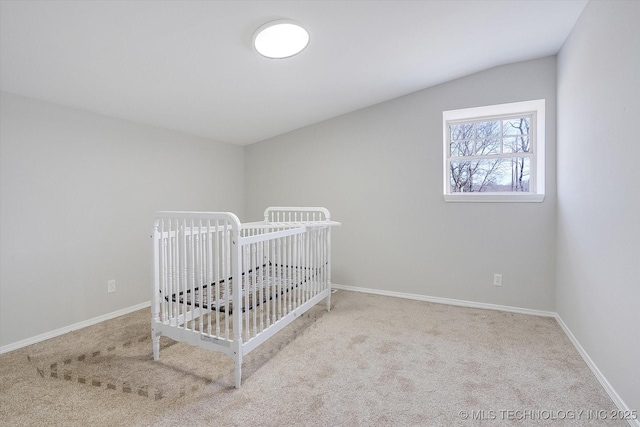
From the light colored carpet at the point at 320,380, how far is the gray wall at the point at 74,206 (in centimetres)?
30

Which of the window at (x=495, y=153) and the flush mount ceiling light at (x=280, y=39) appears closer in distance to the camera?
the flush mount ceiling light at (x=280, y=39)

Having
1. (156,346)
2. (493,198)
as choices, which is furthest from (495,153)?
(156,346)

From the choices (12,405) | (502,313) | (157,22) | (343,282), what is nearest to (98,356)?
(12,405)

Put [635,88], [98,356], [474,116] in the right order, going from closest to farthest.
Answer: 1. [635,88]
2. [98,356]
3. [474,116]

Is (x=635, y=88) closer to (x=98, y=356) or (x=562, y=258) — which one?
(x=562, y=258)

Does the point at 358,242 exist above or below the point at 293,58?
below

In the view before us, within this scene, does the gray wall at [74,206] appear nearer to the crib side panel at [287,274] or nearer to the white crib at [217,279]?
the white crib at [217,279]

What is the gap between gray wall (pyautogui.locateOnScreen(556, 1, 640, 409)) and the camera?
142cm

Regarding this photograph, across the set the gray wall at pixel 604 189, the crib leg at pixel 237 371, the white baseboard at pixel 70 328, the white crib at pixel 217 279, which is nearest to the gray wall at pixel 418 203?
the gray wall at pixel 604 189

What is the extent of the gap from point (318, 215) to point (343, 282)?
852 millimetres

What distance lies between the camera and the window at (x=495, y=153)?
283 centimetres

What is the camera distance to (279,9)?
166 centimetres

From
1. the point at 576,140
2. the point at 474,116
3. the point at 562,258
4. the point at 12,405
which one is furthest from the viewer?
the point at 474,116

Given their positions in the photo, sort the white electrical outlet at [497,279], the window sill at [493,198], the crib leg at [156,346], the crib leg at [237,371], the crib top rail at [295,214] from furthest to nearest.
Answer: the crib top rail at [295,214] → the white electrical outlet at [497,279] → the window sill at [493,198] → the crib leg at [156,346] → the crib leg at [237,371]
